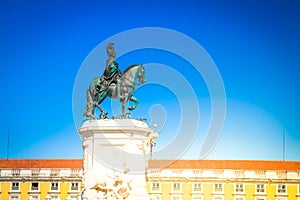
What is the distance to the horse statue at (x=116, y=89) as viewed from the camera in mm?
30359

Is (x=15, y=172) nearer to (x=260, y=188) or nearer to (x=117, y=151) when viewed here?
(x=260, y=188)

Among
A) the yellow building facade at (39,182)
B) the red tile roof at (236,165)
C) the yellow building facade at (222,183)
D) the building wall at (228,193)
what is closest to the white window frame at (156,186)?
the yellow building facade at (222,183)

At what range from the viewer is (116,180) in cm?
2805

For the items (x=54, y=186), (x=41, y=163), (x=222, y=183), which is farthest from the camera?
(x=41, y=163)

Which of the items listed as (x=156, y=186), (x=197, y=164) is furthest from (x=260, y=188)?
(x=156, y=186)

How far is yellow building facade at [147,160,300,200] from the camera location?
185 feet

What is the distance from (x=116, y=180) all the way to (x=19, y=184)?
32.2m

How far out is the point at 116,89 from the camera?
30.7 meters

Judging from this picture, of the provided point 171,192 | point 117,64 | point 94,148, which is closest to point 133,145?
point 94,148

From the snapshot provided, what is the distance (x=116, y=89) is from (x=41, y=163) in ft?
104

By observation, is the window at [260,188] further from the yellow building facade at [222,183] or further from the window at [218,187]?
the window at [218,187]

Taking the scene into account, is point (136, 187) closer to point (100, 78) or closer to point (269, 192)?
point (100, 78)

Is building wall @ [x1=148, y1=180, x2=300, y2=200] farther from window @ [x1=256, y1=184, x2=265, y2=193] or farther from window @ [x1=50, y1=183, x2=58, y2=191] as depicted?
window @ [x1=50, y1=183, x2=58, y2=191]

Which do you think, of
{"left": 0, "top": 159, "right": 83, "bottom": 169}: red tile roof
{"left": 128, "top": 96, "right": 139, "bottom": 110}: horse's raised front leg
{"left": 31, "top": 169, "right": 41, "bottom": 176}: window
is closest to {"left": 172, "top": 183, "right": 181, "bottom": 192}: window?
{"left": 0, "top": 159, "right": 83, "bottom": 169}: red tile roof
